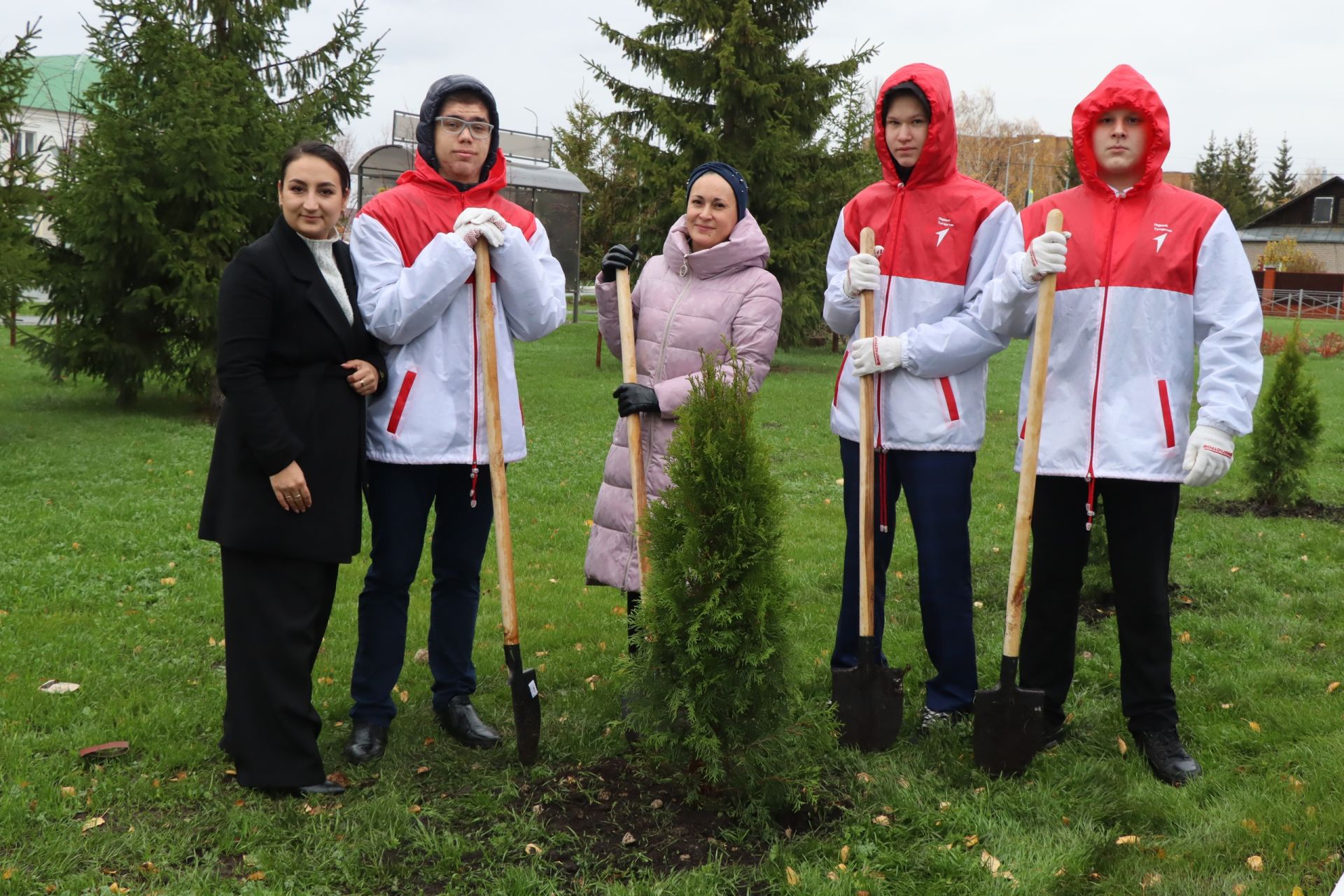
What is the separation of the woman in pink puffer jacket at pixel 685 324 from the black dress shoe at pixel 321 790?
1.21m

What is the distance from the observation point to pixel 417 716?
176 inches

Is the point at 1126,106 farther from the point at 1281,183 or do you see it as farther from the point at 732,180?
the point at 1281,183

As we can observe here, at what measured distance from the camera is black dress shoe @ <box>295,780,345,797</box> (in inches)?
147

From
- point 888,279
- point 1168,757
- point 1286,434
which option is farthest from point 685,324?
point 1286,434

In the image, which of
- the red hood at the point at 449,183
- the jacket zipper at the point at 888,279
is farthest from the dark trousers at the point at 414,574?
→ the jacket zipper at the point at 888,279

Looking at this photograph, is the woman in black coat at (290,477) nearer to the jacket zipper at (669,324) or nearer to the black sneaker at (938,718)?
the jacket zipper at (669,324)

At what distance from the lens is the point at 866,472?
4105 mm

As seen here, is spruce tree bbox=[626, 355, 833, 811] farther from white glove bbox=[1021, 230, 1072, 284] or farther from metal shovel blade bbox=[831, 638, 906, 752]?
white glove bbox=[1021, 230, 1072, 284]

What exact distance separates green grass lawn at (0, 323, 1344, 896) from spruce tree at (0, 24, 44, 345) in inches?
157

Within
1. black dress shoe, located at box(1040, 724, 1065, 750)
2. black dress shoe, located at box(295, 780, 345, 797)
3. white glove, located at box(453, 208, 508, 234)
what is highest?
white glove, located at box(453, 208, 508, 234)

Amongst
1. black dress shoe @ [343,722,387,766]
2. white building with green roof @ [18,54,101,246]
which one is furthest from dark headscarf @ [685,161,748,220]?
white building with green roof @ [18,54,101,246]

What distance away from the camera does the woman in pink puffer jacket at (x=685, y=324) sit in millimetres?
4105

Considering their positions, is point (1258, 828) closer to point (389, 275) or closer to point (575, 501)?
point (389, 275)

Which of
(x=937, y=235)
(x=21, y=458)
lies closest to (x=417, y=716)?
(x=937, y=235)
